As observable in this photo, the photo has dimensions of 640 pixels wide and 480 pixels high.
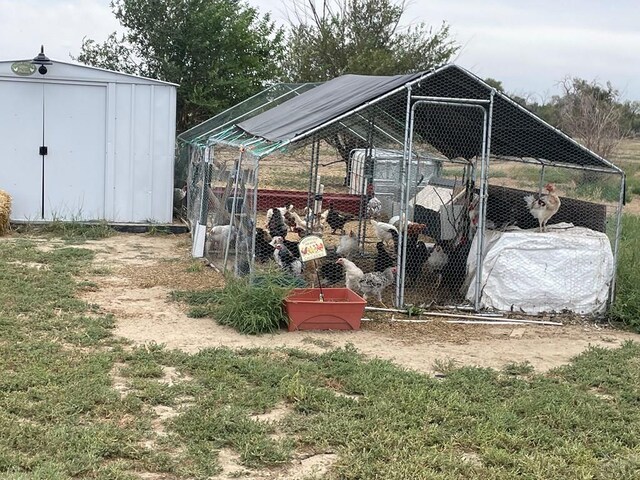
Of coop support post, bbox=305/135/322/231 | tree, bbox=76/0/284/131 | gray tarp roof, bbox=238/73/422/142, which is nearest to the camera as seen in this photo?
gray tarp roof, bbox=238/73/422/142

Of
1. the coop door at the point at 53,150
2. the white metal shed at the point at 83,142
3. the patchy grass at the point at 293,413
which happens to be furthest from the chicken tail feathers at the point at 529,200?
the coop door at the point at 53,150

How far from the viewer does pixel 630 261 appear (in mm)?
9594

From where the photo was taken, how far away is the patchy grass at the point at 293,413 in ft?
14.5

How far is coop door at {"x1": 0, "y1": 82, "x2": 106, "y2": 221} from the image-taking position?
1313cm

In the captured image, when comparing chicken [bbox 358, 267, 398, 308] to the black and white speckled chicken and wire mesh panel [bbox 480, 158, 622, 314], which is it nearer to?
the black and white speckled chicken

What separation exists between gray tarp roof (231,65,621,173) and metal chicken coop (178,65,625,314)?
0.06 ft

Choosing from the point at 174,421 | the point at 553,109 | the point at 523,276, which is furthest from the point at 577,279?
the point at 553,109

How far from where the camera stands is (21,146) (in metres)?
13.2

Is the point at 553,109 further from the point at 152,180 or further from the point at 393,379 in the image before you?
the point at 393,379

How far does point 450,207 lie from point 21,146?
7248 millimetres

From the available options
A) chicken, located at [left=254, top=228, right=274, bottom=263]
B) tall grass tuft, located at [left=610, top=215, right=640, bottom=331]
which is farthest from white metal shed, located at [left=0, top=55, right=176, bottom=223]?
tall grass tuft, located at [left=610, top=215, right=640, bottom=331]

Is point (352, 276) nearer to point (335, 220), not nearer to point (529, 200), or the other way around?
point (529, 200)

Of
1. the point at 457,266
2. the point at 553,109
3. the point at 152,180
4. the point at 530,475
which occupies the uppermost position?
the point at 553,109

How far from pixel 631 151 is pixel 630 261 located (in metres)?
34.1
